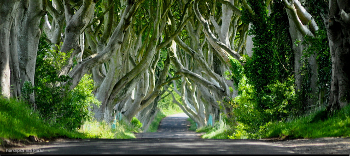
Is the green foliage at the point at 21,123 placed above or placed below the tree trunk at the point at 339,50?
below

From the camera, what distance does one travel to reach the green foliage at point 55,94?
12.3 metres

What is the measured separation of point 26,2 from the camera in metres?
12.4

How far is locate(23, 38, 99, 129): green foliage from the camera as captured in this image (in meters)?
12.3

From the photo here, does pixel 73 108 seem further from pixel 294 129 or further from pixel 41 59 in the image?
pixel 294 129

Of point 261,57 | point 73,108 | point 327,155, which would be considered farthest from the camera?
point 261,57

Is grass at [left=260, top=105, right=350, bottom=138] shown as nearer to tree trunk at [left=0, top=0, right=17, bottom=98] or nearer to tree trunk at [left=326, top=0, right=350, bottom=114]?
tree trunk at [left=326, top=0, right=350, bottom=114]

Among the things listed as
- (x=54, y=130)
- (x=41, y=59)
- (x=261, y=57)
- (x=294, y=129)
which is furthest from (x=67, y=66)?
(x=294, y=129)

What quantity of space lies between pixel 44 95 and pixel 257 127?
255 inches

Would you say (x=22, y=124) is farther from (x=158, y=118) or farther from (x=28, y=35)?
(x=158, y=118)

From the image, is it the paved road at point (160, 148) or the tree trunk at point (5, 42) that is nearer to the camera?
the paved road at point (160, 148)

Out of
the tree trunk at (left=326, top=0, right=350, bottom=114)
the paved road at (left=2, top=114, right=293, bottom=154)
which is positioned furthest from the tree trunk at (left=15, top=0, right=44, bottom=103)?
the tree trunk at (left=326, top=0, right=350, bottom=114)

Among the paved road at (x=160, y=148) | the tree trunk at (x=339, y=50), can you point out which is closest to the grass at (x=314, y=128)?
the tree trunk at (x=339, y=50)

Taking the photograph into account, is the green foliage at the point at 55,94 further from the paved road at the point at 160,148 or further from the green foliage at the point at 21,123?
the paved road at the point at 160,148

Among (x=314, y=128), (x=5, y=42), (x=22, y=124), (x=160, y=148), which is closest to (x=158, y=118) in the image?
(x=5, y=42)
